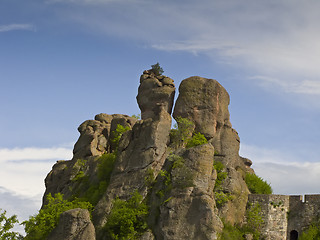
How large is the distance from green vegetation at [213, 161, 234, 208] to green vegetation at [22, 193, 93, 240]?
1740 centimetres

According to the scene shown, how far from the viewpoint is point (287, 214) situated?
8275cm

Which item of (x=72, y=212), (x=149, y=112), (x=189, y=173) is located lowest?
(x=72, y=212)

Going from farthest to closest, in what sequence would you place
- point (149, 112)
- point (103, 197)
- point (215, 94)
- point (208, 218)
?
1. point (149, 112)
2. point (215, 94)
3. point (103, 197)
4. point (208, 218)

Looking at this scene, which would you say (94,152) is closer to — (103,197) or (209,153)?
(103,197)

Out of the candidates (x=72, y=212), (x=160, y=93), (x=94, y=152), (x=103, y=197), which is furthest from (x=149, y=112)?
(x=72, y=212)

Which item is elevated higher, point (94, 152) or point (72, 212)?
point (94, 152)

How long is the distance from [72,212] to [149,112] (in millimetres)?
27858

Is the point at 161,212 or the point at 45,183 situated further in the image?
the point at 45,183

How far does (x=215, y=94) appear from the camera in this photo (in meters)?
91.2

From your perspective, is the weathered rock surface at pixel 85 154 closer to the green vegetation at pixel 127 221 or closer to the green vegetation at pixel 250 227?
the green vegetation at pixel 127 221

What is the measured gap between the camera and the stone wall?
267 feet

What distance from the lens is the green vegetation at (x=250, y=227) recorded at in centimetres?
7912

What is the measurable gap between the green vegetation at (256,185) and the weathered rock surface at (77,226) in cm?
2673

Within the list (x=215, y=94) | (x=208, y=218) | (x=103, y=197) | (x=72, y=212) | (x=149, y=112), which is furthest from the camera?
(x=149, y=112)
